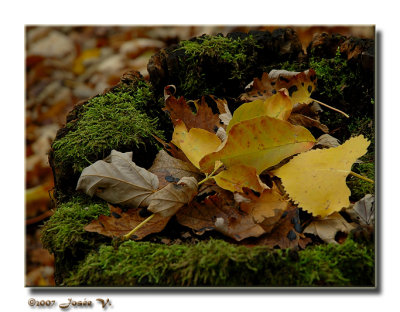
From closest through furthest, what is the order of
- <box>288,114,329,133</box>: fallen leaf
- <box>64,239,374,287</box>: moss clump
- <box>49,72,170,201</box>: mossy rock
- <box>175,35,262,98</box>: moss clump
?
1. <box>64,239,374,287</box>: moss clump
2. <box>49,72,170,201</box>: mossy rock
3. <box>288,114,329,133</box>: fallen leaf
4. <box>175,35,262,98</box>: moss clump

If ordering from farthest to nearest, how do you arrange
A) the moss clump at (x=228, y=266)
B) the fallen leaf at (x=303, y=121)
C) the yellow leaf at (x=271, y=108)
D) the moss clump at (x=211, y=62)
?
the moss clump at (x=211, y=62)
the fallen leaf at (x=303, y=121)
the yellow leaf at (x=271, y=108)
the moss clump at (x=228, y=266)

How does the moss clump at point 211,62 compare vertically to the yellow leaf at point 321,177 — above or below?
above

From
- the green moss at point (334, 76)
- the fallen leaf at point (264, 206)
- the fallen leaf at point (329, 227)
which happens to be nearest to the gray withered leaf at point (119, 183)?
the fallen leaf at point (264, 206)

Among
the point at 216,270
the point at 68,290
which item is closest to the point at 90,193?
the point at 68,290

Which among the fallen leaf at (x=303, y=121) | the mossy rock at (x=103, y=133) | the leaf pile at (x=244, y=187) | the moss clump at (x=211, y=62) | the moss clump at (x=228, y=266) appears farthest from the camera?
the moss clump at (x=211, y=62)

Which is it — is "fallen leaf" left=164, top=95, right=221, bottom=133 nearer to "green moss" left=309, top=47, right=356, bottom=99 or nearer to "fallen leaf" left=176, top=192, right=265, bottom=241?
"fallen leaf" left=176, top=192, right=265, bottom=241

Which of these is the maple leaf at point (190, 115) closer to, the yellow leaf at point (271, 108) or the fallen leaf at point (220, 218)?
the yellow leaf at point (271, 108)

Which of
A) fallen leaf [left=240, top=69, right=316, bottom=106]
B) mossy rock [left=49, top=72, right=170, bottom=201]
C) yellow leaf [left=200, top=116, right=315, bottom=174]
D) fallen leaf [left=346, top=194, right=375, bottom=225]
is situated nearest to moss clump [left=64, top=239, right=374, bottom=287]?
fallen leaf [left=346, top=194, right=375, bottom=225]

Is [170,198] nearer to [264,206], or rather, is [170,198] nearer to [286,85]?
[264,206]

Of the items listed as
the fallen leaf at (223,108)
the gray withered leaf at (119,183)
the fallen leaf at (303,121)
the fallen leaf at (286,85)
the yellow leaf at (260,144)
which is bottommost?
the gray withered leaf at (119,183)

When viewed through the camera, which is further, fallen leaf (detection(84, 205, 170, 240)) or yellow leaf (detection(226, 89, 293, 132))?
yellow leaf (detection(226, 89, 293, 132))
